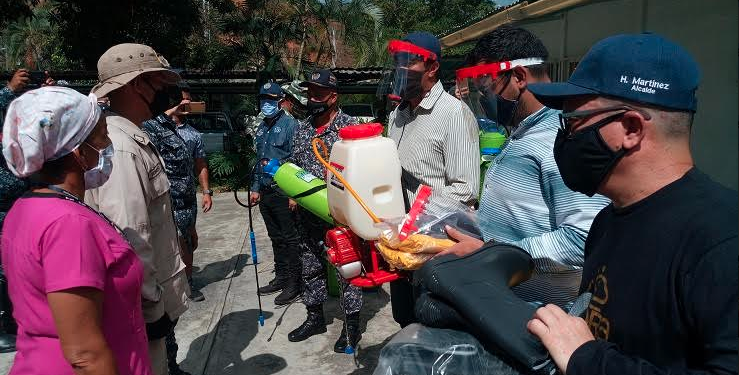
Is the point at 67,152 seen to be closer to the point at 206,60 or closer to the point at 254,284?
the point at 254,284

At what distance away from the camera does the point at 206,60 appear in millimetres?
17312

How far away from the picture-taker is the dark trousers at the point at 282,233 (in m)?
4.65

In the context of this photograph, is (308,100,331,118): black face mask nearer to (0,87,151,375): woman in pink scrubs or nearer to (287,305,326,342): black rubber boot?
(287,305,326,342): black rubber boot

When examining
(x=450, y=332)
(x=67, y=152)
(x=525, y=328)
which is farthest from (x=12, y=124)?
(x=525, y=328)

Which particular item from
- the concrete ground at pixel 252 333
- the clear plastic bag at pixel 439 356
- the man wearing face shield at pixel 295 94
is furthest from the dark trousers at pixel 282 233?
the clear plastic bag at pixel 439 356

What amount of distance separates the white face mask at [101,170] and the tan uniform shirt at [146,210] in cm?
21

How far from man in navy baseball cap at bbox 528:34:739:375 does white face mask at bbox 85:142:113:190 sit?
4.57 ft

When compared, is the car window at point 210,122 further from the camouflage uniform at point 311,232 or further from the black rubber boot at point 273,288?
the camouflage uniform at point 311,232

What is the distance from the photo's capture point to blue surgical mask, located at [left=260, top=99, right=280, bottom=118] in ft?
16.2

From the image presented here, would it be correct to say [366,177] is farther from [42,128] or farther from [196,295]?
[196,295]

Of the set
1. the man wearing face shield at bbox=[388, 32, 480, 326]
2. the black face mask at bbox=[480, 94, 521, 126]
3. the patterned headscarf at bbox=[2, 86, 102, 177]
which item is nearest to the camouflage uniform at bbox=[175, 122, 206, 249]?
the man wearing face shield at bbox=[388, 32, 480, 326]

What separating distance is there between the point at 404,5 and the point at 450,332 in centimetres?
3445

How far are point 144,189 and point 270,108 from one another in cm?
296

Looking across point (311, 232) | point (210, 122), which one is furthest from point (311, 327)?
point (210, 122)
